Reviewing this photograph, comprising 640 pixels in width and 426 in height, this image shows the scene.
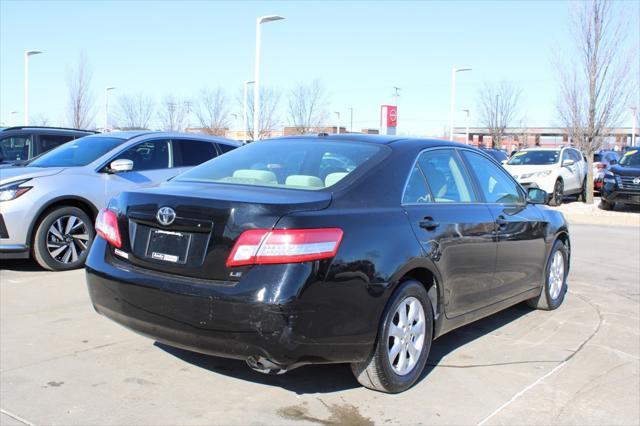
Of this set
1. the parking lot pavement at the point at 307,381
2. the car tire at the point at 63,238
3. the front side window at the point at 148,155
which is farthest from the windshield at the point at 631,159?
the car tire at the point at 63,238

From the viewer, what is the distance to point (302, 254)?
3.35m

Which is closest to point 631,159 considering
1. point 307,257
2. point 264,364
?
point 307,257

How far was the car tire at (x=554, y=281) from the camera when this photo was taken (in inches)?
241

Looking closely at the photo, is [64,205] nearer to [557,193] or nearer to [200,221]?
[200,221]

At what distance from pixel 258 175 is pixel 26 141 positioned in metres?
7.54

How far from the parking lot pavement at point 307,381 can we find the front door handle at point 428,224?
1.04 metres

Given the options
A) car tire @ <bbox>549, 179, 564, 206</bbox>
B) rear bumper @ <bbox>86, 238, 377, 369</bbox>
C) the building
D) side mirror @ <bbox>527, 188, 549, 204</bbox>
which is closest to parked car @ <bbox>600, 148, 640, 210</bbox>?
car tire @ <bbox>549, 179, 564, 206</bbox>

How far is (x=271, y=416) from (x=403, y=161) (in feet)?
6.11

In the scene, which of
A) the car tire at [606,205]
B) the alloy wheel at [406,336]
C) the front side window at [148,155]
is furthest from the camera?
the car tire at [606,205]

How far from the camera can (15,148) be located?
1027 centimetres

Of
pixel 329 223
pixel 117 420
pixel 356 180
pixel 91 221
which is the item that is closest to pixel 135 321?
pixel 117 420

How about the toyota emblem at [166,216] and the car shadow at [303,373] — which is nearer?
the toyota emblem at [166,216]

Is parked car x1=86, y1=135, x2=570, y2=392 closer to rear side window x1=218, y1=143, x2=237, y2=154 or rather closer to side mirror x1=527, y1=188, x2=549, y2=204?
side mirror x1=527, y1=188, x2=549, y2=204

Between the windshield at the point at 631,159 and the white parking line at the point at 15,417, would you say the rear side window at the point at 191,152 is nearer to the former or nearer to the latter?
the white parking line at the point at 15,417
